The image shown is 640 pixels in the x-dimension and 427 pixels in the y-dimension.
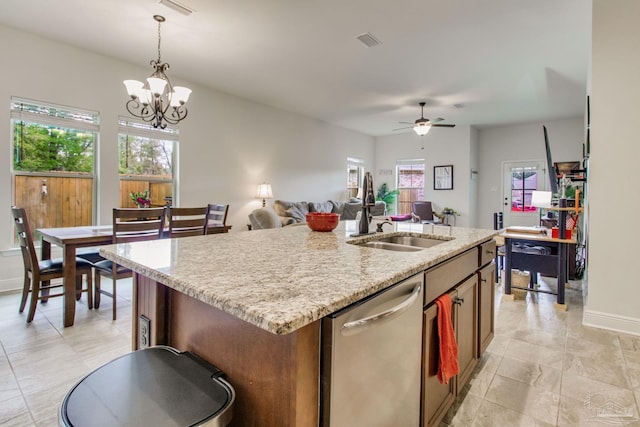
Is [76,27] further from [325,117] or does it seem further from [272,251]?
[325,117]

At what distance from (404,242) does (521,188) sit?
6875mm

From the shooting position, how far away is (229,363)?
934mm

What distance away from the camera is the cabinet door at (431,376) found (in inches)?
50.3

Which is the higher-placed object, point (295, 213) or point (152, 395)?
point (295, 213)

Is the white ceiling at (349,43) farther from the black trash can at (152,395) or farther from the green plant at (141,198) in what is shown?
the black trash can at (152,395)

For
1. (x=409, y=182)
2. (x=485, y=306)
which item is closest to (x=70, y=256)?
(x=485, y=306)

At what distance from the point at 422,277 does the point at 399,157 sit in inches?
312

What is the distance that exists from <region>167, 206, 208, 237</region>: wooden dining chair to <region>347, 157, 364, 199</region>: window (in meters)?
5.35

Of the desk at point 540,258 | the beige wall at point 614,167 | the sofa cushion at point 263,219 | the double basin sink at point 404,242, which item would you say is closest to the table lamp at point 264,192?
the sofa cushion at point 263,219

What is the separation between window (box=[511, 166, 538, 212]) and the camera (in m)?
7.37

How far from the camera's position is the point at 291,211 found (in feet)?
19.2

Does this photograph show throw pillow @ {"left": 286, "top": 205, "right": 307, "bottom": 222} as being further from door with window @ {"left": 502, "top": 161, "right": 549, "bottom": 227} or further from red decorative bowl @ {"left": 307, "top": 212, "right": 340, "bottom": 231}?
door with window @ {"left": 502, "top": 161, "right": 549, "bottom": 227}

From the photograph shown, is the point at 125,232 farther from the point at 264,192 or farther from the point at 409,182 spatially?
the point at 409,182

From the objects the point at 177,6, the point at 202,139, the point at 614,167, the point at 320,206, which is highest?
the point at 177,6
